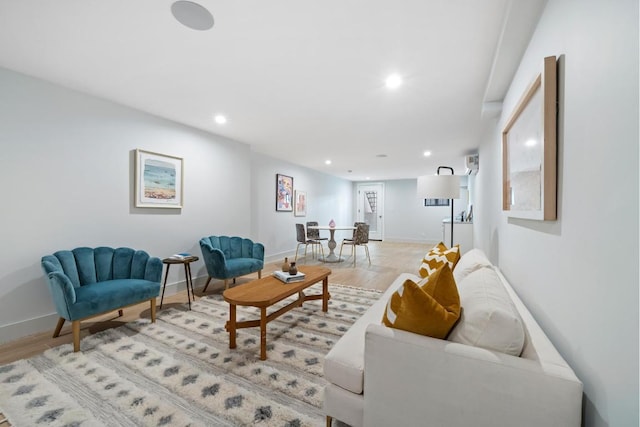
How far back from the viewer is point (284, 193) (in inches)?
245

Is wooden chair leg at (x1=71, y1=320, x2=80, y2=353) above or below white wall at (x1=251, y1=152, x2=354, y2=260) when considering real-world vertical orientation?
below

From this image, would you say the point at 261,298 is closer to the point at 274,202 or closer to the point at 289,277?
the point at 289,277

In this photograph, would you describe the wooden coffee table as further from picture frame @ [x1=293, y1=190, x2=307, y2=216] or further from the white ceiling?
picture frame @ [x1=293, y1=190, x2=307, y2=216]

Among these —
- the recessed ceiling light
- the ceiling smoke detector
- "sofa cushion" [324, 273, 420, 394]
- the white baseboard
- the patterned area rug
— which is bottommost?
the patterned area rug

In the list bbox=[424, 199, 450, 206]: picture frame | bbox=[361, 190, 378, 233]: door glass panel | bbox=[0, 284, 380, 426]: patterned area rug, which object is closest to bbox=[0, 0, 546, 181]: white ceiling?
bbox=[0, 284, 380, 426]: patterned area rug

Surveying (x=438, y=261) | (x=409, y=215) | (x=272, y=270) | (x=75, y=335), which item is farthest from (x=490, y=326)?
(x=409, y=215)

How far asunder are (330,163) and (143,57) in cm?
474

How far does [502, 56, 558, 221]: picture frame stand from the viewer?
1118 millimetres

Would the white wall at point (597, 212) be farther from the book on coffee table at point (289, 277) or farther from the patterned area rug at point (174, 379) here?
the book on coffee table at point (289, 277)

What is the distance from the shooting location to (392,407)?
3.60 feet

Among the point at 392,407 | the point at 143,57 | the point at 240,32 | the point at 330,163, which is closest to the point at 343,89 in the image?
the point at 240,32

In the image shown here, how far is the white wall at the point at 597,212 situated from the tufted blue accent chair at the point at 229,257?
3192mm

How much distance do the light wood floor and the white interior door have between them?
6.80 ft

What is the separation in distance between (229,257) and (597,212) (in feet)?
13.0
